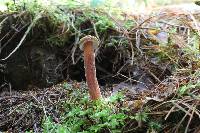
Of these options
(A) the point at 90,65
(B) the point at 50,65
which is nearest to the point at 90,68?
(A) the point at 90,65

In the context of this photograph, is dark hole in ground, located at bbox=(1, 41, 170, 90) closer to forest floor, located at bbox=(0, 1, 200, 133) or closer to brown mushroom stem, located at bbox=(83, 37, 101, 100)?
forest floor, located at bbox=(0, 1, 200, 133)

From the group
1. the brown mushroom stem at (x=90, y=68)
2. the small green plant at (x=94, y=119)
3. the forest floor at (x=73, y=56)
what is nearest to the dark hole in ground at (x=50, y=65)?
the forest floor at (x=73, y=56)

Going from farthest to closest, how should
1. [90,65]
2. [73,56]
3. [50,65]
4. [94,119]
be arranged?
[50,65], [73,56], [90,65], [94,119]

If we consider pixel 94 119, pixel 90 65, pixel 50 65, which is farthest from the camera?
pixel 50 65

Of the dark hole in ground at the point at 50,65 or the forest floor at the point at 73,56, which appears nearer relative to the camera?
the forest floor at the point at 73,56

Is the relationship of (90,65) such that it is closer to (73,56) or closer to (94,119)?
(94,119)

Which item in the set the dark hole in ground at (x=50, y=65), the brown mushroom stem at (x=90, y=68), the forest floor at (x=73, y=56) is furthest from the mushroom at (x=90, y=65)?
the dark hole in ground at (x=50, y=65)

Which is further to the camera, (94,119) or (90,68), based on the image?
(90,68)

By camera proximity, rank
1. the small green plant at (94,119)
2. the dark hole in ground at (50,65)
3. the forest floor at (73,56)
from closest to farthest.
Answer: the small green plant at (94,119) < the forest floor at (73,56) < the dark hole in ground at (50,65)

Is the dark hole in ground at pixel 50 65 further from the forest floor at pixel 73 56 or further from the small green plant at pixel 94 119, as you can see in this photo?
the small green plant at pixel 94 119

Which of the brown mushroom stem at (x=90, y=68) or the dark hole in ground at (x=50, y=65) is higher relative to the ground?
the brown mushroom stem at (x=90, y=68)

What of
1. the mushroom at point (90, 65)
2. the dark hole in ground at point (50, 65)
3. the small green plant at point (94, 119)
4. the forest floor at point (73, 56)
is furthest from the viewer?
the dark hole in ground at point (50, 65)

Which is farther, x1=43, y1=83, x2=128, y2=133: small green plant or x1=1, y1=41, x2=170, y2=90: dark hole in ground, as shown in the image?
x1=1, y1=41, x2=170, y2=90: dark hole in ground

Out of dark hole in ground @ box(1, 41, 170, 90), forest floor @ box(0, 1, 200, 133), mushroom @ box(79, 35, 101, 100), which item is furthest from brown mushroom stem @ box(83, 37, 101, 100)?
dark hole in ground @ box(1, 41, 170, 90)
